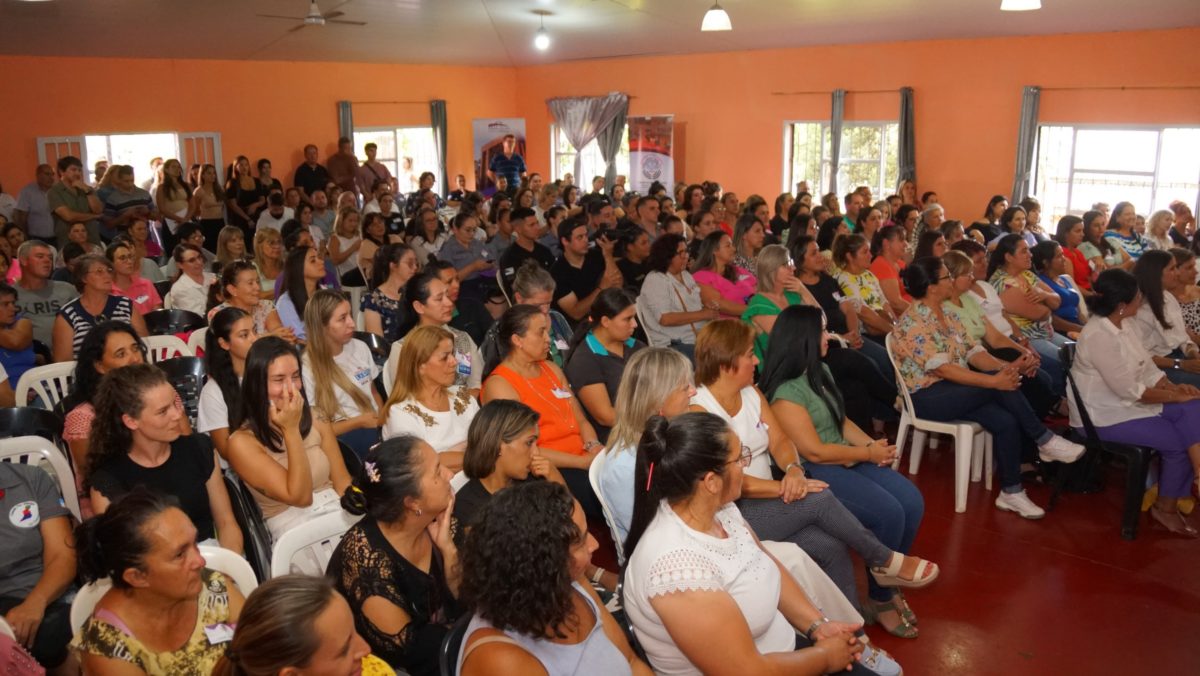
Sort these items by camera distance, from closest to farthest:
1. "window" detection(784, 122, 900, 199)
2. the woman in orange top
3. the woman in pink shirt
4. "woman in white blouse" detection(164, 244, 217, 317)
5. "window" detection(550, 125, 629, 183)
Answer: the woman in orange top, "woman in white blouse" detection(164, 244, 217, 317), the woman in pink shirt, "window" detection(784, 122, 900, 199), "window" detection(550, 125, 629, 183)

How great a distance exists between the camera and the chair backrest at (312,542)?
2.65 meters

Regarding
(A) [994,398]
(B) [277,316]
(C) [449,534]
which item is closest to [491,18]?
(B) [277,316]

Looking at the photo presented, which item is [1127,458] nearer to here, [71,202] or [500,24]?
[71,202]

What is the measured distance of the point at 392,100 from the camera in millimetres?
15352

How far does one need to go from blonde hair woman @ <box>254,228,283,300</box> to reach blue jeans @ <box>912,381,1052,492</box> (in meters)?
4.27

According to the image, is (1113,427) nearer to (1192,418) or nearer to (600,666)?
(1192,418)

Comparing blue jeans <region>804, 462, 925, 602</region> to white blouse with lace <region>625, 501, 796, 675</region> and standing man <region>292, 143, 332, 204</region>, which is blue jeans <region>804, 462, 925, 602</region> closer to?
white blouse with lace <region>625, 501, 796, 675</region>

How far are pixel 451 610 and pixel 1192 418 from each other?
12.7 ft

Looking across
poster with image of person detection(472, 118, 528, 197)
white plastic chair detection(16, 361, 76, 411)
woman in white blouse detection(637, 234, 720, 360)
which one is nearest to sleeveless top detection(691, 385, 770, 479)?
woman in white blouse detection(637, 234, 720, 360)

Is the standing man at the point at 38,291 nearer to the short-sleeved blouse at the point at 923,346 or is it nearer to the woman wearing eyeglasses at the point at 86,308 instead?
the woman wearing eyeglasses at the point at 86,308

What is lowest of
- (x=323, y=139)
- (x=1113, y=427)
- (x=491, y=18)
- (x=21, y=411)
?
(x=1113, y=427)

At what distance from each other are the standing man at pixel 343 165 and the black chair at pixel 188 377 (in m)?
9.85

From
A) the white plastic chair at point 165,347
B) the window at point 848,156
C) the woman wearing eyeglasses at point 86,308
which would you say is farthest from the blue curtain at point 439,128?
the white plastic chair at point 165,347

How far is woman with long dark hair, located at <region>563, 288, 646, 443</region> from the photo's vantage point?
426 cm
